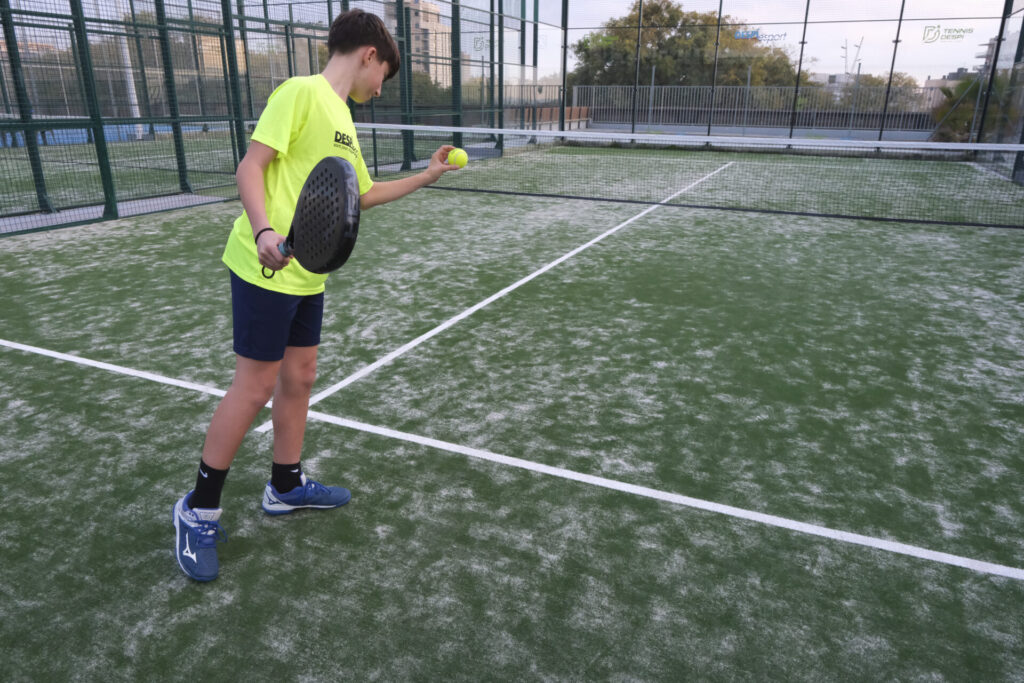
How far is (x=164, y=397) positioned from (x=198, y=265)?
3328 mm

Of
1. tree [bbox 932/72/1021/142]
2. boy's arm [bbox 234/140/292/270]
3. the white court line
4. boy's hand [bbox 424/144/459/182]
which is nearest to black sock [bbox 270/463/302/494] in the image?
the white court line

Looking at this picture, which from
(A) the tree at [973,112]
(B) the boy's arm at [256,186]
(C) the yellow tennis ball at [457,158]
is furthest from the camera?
(A) the tree at [973,112]

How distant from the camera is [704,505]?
3.11 metres

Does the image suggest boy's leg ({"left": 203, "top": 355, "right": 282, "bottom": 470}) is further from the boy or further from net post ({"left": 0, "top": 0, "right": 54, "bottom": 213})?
net post ({"left": 0, "top": 0, "right": 54, "bottom": 213})

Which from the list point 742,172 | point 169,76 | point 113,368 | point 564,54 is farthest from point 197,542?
point 564,54

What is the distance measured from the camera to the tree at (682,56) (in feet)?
83.6

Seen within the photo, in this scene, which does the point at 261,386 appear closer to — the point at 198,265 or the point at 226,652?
the point at 226,652

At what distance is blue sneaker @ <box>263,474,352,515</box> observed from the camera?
2979 mm

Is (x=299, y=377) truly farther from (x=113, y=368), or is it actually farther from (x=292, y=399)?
(x=113, y=368)

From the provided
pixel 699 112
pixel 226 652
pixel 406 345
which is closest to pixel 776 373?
pixel 406 345

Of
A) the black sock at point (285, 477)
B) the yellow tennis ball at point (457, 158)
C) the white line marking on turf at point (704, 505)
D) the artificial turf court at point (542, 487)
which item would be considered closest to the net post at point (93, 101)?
the artificial turf court at point (542, 487)

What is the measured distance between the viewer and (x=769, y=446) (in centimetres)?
363

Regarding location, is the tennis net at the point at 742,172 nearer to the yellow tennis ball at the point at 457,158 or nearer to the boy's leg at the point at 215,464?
the yellow tennis ball at the point at 457,158

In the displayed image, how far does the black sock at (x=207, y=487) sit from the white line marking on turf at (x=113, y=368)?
159cm
